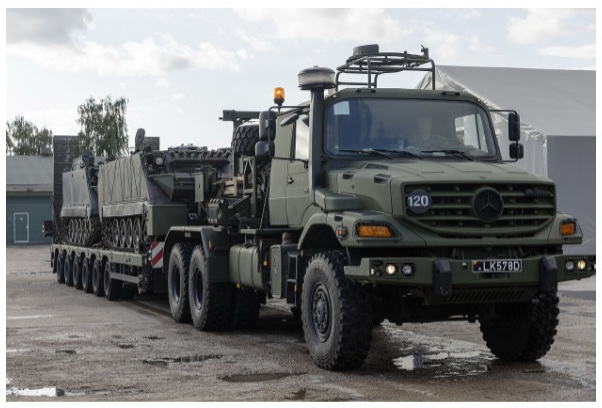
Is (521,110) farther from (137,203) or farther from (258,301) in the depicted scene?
(258,301)

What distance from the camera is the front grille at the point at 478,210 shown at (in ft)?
30.8

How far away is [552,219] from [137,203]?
29.5 ft

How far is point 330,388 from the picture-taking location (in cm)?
888

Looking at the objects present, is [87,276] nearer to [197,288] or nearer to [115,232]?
[115,232]

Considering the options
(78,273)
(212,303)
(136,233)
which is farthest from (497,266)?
(78,273)

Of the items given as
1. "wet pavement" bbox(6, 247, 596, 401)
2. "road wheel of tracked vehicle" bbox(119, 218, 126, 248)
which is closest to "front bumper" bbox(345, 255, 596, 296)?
"wet pavement" bbox(6, 247, 596, 401)

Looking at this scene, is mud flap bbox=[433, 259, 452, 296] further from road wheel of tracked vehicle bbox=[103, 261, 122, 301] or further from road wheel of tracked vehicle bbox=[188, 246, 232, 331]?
road wheel of tracked vehicle bbox=[103, 261, 122, 301]

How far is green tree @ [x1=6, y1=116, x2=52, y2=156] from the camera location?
102125 mm

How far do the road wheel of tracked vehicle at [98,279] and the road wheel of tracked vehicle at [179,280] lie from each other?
4.73 m

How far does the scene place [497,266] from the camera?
30.6 ft

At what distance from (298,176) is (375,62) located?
1.76m

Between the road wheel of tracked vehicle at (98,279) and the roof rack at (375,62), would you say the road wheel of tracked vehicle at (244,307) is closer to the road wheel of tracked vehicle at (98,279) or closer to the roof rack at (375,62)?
the roof rack at (375,62)

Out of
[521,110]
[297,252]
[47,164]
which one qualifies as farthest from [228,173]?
[47,164]

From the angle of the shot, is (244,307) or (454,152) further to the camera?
(244,307)
